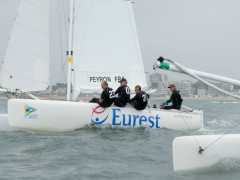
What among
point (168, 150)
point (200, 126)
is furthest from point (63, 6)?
point (168, 150)

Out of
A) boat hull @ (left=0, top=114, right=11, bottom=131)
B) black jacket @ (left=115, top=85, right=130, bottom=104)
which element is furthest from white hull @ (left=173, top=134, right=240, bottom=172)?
boat hull @ (left=0, top=114, right=11, bottom=131)

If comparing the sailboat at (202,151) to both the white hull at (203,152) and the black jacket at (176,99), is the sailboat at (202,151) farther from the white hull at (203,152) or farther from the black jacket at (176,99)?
the black jacket at (176,99)

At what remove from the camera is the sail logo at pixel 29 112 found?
246 inches

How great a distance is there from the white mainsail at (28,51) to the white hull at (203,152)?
481cm

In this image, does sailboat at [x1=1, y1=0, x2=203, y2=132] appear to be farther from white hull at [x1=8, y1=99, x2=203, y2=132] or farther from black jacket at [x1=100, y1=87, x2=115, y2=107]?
black jacket at [x1=100, y1=87, x2=115, y2=107]

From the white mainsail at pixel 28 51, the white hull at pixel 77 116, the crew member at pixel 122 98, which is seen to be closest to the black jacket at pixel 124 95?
the crew member at pixel 122 98

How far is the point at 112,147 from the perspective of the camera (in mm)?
4938

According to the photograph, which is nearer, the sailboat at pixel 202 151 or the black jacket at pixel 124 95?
the sailboat at pixel 202 151

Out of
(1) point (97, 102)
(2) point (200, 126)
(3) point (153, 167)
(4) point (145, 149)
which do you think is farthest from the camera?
(2) point (200, 126)

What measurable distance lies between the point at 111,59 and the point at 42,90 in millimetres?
1975

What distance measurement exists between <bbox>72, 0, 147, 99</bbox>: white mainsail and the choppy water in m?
2.31

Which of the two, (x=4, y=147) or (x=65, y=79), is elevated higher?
(x=65, y=79)

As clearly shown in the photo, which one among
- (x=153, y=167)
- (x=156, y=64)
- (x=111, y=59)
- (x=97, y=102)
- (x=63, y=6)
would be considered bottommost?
(x=153, y=167)

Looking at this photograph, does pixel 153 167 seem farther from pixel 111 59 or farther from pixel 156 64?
pixel 111 59
